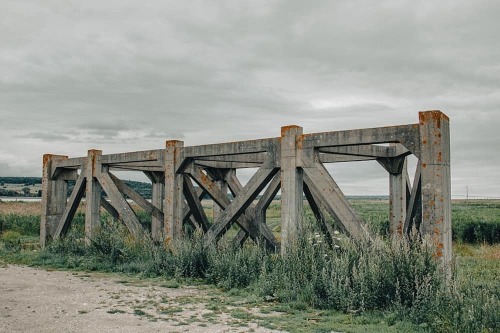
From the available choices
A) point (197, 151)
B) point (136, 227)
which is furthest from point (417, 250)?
point (136, 227)

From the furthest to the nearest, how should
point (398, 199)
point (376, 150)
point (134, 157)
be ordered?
1. point (134, 157)
2. point (398, 199)
3. point (376, 150)

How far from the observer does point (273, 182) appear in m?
11.1

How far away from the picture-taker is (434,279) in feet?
21.7

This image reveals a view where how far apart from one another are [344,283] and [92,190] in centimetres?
892

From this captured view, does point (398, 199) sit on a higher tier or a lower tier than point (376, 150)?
lower

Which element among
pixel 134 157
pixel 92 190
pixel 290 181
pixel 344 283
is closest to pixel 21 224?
pixel 92 190

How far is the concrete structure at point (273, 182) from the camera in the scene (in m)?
7.35

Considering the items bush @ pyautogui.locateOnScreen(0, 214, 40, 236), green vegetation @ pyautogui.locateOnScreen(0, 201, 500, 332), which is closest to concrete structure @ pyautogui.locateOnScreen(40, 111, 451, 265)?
green vegetation @ pyautogui.locateOnScreen(0, 201, 500, 332)

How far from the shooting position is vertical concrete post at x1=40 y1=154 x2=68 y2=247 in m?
Answer: 15.4

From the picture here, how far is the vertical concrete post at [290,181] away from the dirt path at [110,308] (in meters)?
2.06

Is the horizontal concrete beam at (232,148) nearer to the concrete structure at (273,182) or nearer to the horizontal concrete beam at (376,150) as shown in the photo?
the concrete structure at (273,182)

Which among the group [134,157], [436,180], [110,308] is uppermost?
[134,157]

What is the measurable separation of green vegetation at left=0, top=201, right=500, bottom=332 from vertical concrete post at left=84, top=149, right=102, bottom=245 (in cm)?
303

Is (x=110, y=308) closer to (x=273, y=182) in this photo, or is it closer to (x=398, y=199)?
(x=273, y=182)
